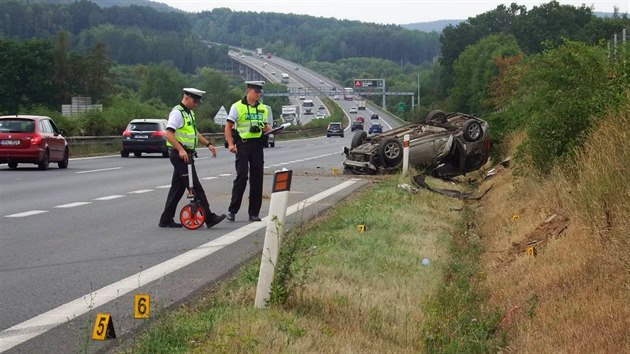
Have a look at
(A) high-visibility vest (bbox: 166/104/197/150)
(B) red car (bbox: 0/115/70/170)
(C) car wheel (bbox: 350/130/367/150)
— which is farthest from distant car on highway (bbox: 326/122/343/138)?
(A) high-visibility vest (bbox: 166/104/197/150)

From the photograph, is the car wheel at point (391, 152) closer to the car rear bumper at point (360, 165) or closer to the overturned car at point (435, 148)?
the overturned car at point (435, 148)

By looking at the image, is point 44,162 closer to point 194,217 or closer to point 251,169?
point 251,169

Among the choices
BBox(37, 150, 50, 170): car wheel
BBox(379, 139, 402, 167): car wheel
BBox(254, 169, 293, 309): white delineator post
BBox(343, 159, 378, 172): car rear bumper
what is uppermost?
BBox(254, 169, 293, 309): white delineator post

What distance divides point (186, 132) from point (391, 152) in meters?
12.0

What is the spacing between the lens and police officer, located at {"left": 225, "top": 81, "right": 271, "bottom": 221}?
14.8 metres

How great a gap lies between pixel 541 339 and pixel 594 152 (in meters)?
4.71

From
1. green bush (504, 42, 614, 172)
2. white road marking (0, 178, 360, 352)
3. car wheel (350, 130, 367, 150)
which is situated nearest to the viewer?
white road marking (0, 178, 360, 352)

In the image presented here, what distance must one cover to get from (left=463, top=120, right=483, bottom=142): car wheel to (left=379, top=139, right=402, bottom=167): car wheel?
1.51 meters

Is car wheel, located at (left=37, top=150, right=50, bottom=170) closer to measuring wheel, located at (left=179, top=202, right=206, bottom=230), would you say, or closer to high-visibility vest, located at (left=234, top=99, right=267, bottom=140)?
high-visibility vest, located at (left=234, top=99, right=267, bottom=140)

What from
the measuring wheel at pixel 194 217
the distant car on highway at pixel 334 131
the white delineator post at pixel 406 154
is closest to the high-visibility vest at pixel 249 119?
the measuring wheel at pixel 194 217

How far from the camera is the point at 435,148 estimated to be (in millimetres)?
25500

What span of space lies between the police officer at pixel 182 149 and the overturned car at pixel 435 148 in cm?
1142

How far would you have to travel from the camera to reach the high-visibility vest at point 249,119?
1483 cm

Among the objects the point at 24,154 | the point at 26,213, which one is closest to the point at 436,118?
the point at 24,154
